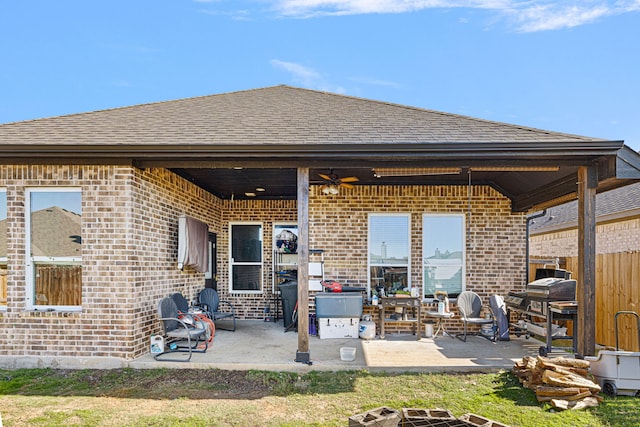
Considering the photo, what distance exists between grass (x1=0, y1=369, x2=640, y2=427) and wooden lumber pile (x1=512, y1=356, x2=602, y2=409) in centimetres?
10

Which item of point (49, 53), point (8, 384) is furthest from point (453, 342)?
point (49, 53)

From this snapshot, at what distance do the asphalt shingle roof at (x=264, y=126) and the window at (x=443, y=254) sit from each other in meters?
2.39

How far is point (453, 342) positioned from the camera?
7289mm

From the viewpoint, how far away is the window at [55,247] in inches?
232

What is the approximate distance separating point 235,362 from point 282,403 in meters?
1.35

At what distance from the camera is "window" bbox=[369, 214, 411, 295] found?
8492mm

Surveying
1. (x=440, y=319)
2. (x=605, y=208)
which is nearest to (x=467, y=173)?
(x=440, y=319)

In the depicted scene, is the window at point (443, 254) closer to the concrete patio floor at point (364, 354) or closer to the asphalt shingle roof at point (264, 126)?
the concrete patio floor at point (364, 354)

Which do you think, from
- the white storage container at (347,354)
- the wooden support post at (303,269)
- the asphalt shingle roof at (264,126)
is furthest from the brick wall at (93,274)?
the white storage container at (347,354)

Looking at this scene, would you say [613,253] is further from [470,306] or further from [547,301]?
[470,306]

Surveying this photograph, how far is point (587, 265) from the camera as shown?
5.55 meters

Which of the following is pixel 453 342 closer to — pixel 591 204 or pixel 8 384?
pixel 591 204

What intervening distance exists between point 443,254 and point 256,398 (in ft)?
16.8

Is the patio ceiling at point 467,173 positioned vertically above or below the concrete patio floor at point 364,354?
above
